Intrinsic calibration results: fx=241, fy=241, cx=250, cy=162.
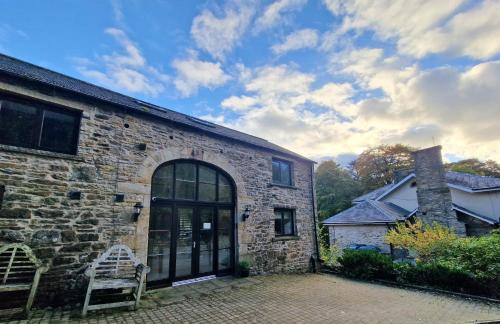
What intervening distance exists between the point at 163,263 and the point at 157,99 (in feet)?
22.3

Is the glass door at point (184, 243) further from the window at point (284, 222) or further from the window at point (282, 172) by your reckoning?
the window at point (282, 172)

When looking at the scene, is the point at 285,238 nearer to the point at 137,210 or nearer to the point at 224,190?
the point at 224,190

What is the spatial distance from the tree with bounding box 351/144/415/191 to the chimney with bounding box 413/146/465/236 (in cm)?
2020

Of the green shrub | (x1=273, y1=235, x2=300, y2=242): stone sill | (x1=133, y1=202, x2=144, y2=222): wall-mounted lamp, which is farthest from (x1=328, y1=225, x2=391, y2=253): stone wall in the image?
(x1=133, y1=202, x2=144, y2=222): wall-mounted lamp

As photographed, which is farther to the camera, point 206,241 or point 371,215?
point 371,215

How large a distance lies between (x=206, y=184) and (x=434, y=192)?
1112 centimetres

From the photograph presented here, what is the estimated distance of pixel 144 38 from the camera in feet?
23.9

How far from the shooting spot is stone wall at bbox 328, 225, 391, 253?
50.6 feet

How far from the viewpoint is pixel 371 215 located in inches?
641

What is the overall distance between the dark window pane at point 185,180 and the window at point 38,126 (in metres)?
2.69

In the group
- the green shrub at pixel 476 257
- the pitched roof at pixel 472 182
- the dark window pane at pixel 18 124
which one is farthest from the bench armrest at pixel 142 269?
the pitched roof at pixel 472 182

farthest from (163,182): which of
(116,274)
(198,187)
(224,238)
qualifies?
(224,238)

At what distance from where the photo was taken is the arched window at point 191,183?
7031mm

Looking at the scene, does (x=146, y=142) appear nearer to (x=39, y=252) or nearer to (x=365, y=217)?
(x=39, y=252)
